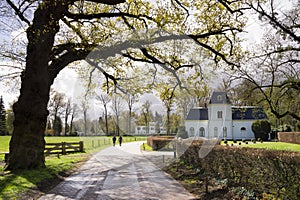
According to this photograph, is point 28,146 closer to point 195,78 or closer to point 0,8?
point 0,8

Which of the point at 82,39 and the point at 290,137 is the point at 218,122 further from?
the point at 82,39

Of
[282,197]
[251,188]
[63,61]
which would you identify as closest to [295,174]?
[282,197]

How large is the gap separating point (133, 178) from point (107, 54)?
6251 millimetres

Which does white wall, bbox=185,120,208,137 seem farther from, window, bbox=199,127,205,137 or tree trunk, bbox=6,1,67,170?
tree trunk, bbox=6,1,67,170

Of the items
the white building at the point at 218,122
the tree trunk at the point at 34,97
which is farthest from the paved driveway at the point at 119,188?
the white building at the point at 218,122

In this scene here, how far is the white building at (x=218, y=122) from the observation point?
4521 centimetres

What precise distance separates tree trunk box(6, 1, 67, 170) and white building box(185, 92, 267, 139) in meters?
33.1

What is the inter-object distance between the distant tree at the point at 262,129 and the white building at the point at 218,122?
1.21 m

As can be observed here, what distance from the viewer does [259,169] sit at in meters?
6.80

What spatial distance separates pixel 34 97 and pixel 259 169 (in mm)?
9208

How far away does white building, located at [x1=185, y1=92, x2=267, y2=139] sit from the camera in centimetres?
4521

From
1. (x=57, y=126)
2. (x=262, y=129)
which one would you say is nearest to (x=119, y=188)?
(x=262, y=129)

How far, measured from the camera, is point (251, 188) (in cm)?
717

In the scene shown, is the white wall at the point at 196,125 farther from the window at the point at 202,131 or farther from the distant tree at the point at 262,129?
the distant tree at the point at 262,129
